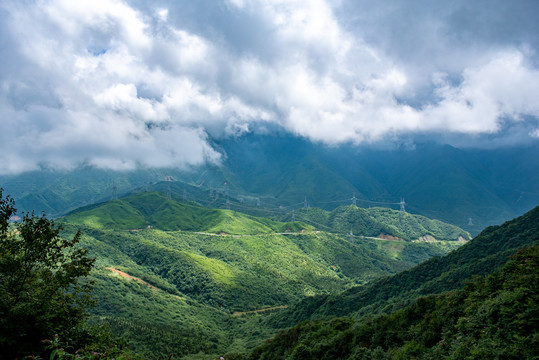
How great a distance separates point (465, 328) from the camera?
20.5 m

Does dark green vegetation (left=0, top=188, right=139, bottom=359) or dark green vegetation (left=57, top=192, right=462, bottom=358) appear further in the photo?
dark green vegetation (left=57, top=192, right=462, bottom=358)

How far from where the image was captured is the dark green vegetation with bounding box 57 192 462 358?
253 feet

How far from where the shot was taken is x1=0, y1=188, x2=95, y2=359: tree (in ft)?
48.0

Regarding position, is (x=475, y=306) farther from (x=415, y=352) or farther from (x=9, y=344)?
(x=9, y=344)

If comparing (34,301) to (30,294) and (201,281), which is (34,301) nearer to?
(30,294)

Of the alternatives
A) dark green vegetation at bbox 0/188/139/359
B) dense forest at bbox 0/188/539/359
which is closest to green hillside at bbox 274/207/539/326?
dense forest at bbox 0/188/539/359

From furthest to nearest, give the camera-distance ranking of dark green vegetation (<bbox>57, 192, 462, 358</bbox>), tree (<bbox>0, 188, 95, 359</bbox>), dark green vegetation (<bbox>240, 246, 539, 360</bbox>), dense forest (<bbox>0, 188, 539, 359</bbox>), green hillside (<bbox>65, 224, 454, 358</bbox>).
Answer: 1. dark green vegetation (<bbox>57, 192, 462, 358</bbox>)
2. green hillside (<bbox>65, 224, 454, 358</bbox>)
3. dense forest (<bbox>0, 188, 539, 359</bbox>)
4. dark green vegetation (<bbox>240, 246, 539, 360</bbox>)
5. tree (<bbox>0, 188, 95, 359</bbox>)

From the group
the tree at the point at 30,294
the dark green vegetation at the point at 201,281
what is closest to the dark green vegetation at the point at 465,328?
the tree at the point at 30,294

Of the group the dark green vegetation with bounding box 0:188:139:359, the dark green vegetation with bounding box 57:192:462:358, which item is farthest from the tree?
the dark green vegetation with bounding box 57:192:462:358

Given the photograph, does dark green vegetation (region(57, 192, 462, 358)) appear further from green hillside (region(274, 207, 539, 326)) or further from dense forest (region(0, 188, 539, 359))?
green hillside (region(274, 207, 539, 326))

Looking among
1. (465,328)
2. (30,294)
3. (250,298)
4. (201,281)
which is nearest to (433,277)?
(465,328)

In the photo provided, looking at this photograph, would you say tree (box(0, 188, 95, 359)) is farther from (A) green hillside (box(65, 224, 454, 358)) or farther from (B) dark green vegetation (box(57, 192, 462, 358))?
(A) green hillside (box(65, 224, 454, 358))

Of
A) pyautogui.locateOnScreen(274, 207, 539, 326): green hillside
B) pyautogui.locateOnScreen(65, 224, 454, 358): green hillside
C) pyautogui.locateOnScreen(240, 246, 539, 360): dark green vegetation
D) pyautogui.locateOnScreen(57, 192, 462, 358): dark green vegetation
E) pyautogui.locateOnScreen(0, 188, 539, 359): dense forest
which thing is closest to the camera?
pyautogui.locateOnScreen(240, 246, 539, 360): dark green vegetation

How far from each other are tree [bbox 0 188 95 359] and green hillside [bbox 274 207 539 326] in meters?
56.1
